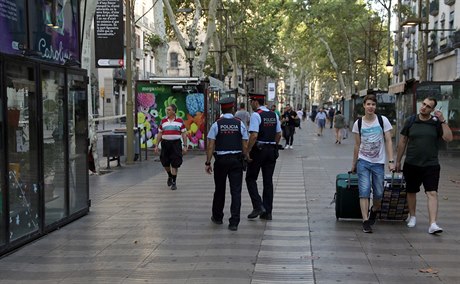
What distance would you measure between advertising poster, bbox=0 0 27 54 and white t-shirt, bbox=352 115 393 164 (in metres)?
4.16

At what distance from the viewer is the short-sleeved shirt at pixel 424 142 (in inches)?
269

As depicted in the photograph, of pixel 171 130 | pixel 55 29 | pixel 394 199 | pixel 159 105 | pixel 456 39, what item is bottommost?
pixel 394 199

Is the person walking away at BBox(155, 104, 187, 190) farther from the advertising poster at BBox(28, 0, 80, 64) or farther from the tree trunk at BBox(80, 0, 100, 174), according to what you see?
the advertising poster at BBox(28, 0, 80, 64)

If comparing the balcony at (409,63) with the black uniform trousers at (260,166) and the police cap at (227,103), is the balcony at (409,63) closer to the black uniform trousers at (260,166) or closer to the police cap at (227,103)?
the black uniform trousers at (260,166)

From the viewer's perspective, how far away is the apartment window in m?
76.9

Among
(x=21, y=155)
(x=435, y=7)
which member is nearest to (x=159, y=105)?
(x=21, y=155)

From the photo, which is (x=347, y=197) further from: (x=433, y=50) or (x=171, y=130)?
(x=433, y=50)

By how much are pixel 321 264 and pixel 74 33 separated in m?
4.66

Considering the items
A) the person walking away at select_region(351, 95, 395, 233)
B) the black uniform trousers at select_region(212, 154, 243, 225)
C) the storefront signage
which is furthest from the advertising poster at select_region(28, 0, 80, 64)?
the storefront signage

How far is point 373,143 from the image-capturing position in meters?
6.83

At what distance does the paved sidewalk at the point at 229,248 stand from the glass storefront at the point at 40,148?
0.26m

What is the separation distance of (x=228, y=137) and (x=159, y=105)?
12.9m

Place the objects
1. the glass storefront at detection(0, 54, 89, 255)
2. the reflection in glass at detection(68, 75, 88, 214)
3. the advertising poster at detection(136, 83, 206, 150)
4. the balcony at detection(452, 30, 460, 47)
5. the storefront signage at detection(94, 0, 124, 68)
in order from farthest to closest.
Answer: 1. the balcony at detection(452, 30, 460, 47)
2. the advertising poster at detection(136, 83, 206, 150)
3. the storefront signage at detection(94, 0, 124, 68)
4. the reflection in glass at detection(68, 75, 88, 214)
5. the glass storefront at detection(0, 54, 89, 255)

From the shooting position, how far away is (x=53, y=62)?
7031mm
